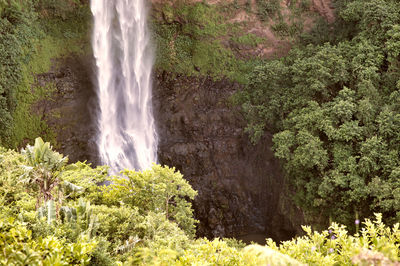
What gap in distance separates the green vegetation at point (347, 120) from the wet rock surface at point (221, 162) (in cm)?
260

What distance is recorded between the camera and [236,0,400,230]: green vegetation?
15.5m

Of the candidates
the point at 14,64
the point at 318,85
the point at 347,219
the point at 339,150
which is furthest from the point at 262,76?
the point at 14,64

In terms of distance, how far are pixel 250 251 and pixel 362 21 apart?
19519 mm

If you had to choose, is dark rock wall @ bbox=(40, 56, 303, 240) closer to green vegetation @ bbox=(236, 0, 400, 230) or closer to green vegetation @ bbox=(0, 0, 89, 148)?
green vegetation @ bbox=(0, 0, 89, 148)

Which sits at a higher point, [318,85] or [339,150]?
[318,85]

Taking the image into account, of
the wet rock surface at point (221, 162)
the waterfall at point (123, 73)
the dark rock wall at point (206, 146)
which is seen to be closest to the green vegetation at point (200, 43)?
the dark rock wall at point (206, 146)

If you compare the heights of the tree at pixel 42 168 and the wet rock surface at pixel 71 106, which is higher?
the wet rock surface at pixel 71 106

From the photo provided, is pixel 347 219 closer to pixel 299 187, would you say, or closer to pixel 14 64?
pixel 299 187

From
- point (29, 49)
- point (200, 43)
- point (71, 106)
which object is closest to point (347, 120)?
point (200, 43)

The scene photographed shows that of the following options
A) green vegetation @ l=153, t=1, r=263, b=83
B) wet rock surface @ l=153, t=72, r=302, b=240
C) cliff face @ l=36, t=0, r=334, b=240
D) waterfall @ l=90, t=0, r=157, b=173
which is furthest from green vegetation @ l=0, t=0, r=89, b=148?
wet rock surface @ l=153, t=72, r=302, b=240

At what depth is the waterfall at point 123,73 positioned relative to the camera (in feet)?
82.6

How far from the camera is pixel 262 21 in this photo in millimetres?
27359

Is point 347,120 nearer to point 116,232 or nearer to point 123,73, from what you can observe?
point 116,232

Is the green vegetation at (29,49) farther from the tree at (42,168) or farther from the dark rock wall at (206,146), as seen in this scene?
the tree at (42,168)
